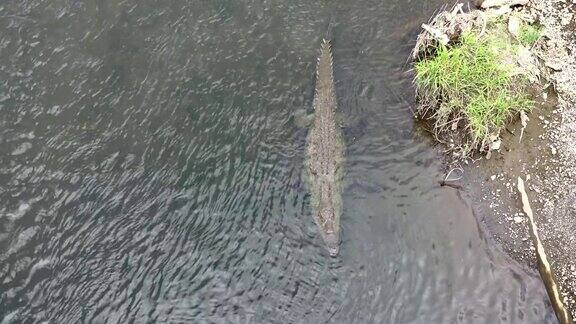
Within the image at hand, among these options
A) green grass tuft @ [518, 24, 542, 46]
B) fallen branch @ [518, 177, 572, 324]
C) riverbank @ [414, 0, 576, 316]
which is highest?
green grass tuft @ [518, 24, 542, 46]

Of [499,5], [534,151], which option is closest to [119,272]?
[534,151]

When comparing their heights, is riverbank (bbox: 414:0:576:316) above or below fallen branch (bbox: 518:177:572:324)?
above

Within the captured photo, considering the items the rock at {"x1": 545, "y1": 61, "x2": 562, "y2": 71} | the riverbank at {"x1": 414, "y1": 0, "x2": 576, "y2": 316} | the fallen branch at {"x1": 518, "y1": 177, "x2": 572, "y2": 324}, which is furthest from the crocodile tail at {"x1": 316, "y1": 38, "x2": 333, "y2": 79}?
the fallen branch at {"x1": 518, "y1": 177, "x2": 572, "y2": 324}

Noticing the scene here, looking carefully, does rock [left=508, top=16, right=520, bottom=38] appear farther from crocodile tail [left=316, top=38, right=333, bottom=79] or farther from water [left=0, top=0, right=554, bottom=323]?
crocodile tail [left=316, top=38, right=333, bottom=79]

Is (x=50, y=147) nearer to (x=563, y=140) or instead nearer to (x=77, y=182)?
(x=77, y=182)

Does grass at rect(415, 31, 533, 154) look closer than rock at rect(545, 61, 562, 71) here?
Yes

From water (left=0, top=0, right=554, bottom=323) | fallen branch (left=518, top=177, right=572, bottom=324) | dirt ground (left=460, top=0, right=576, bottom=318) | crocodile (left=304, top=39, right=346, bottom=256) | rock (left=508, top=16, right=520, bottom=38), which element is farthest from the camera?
rock (left=508, top=16, right=520, bottom=38)

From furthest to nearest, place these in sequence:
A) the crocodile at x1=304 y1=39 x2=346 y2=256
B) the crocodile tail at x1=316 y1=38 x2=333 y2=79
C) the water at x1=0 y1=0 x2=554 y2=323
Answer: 1. the crocodile tail at x1=316 y1=38 x2=333 y2=79
2. the crocodile at x1=304 y1=39 x2=346 y2=256
3. the water at x1=0 y1=0 x2=554 y2=323
